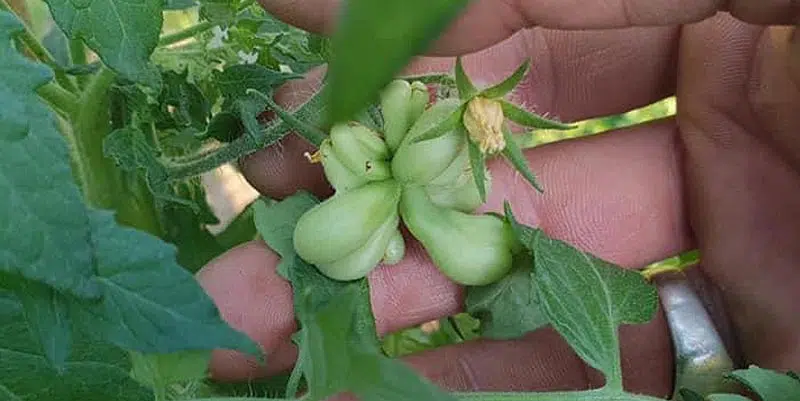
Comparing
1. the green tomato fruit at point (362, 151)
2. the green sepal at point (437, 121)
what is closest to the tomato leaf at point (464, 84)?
the green sepal at point (437, 121)

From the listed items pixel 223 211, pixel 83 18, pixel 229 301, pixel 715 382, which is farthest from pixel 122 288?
pixel 223 211

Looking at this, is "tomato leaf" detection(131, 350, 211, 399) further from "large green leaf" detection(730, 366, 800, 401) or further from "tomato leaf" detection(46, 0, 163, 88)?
"large green leaf" detection(730, 366, 800, 401)

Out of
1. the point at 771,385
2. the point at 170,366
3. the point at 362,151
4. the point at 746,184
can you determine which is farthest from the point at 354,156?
the point at 746,184

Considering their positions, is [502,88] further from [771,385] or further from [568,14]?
[771,385]

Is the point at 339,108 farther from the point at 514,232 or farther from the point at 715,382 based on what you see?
the point at 715,382

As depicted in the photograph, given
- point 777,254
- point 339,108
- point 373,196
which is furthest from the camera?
point 777,254

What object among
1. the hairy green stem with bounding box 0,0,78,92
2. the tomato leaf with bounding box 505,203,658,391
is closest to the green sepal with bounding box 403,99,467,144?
the tomato leaf with bounding box 505,203,658,391
